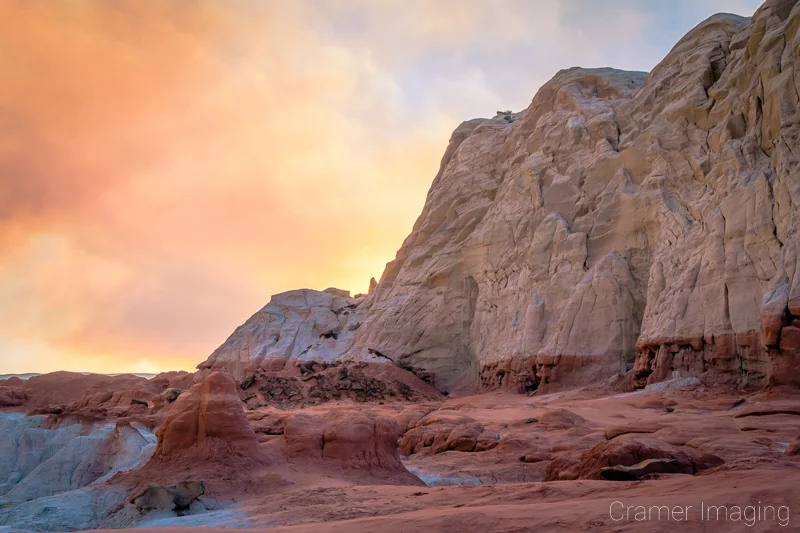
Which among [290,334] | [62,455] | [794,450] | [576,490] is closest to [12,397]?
[62,455]

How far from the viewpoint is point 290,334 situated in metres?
50.1

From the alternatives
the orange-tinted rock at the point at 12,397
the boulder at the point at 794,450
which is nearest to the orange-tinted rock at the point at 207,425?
the boulder at the point at 794,450

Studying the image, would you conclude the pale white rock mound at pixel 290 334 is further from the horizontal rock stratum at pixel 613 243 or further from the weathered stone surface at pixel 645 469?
the weathered stone surface at pixel 645 469

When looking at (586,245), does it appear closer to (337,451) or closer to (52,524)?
(337,451)

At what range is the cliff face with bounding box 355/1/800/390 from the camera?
20.2 meters

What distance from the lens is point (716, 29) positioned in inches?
1193

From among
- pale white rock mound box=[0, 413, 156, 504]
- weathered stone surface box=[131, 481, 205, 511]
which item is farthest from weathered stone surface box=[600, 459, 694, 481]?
pale white rock mound box=[0, 413, 156, 504]

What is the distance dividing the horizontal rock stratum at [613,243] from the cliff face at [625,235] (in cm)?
8

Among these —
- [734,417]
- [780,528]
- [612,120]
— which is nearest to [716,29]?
[612,120]

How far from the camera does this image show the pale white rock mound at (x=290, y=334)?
46875 mm

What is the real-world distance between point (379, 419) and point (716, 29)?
96.7ft

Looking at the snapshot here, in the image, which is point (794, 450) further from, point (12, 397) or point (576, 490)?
point (12, 397)

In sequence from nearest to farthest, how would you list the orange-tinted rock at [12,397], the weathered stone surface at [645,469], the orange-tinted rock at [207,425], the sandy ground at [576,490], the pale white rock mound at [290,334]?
the sandy ground at [576,490]
the weathered stone surface at [645,469]
the orange-tinted rock at [207,425]
the orange-tinted rock at [12,397]
the pale white rock mound at [290,334]

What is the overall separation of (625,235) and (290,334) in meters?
30.8
